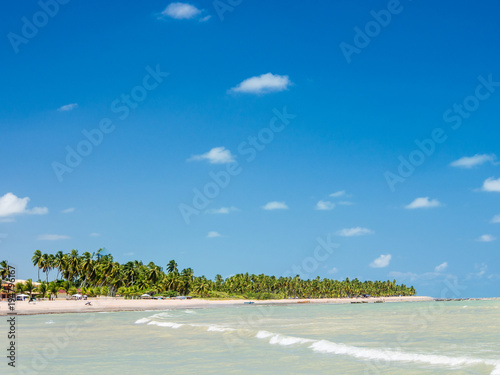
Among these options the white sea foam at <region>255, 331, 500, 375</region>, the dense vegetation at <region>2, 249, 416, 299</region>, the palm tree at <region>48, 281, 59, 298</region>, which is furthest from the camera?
the dense vegetation at <region>2, 249, 416, 299</region>

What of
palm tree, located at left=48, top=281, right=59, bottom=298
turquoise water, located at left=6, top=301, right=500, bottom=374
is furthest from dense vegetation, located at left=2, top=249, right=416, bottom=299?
turquoise water, located at left=6, top=301, right=500, bottom=374

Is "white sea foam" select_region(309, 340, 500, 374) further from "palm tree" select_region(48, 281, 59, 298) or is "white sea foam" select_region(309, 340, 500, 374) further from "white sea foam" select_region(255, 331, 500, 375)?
"palm tree" select_region(48, 281, 59, 298)

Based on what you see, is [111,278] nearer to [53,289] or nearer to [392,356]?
[53,289]

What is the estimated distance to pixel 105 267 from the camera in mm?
121500

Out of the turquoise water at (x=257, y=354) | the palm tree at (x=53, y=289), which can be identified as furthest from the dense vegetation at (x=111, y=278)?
the turquoise water at (x=257, y=354)

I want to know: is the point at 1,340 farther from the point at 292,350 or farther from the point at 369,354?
the point at 369,354

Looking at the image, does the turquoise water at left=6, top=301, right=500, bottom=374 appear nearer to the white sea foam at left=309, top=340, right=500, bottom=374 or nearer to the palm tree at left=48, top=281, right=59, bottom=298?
the white sea foam at left=309, top=340, right=500, bottom=374

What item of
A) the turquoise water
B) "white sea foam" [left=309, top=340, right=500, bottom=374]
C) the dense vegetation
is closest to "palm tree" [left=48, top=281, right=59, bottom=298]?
the dense vegetation

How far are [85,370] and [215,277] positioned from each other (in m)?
182

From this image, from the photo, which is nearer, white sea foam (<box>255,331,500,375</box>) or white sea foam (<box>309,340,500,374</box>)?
white sea foam (<box>255,331,500,375</box>)

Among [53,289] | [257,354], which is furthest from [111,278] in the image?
[257,354]

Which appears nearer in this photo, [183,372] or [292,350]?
[183,372]

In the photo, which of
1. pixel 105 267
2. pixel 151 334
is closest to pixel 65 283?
pixel 105 267

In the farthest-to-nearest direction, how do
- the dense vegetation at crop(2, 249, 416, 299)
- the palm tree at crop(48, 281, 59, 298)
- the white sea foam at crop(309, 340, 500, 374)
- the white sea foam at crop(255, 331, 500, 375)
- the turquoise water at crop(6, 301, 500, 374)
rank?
the dense vegetation at crop(2, 249, 416, 299)
the palm tree at crop(48, 281, 59, 298)
the white sea foam at crop(309, 340, 500, 374)
the white sea foam at crop(255, 331, 500, 375)
the turquoise water at crop(6, 301, 500, 374)
